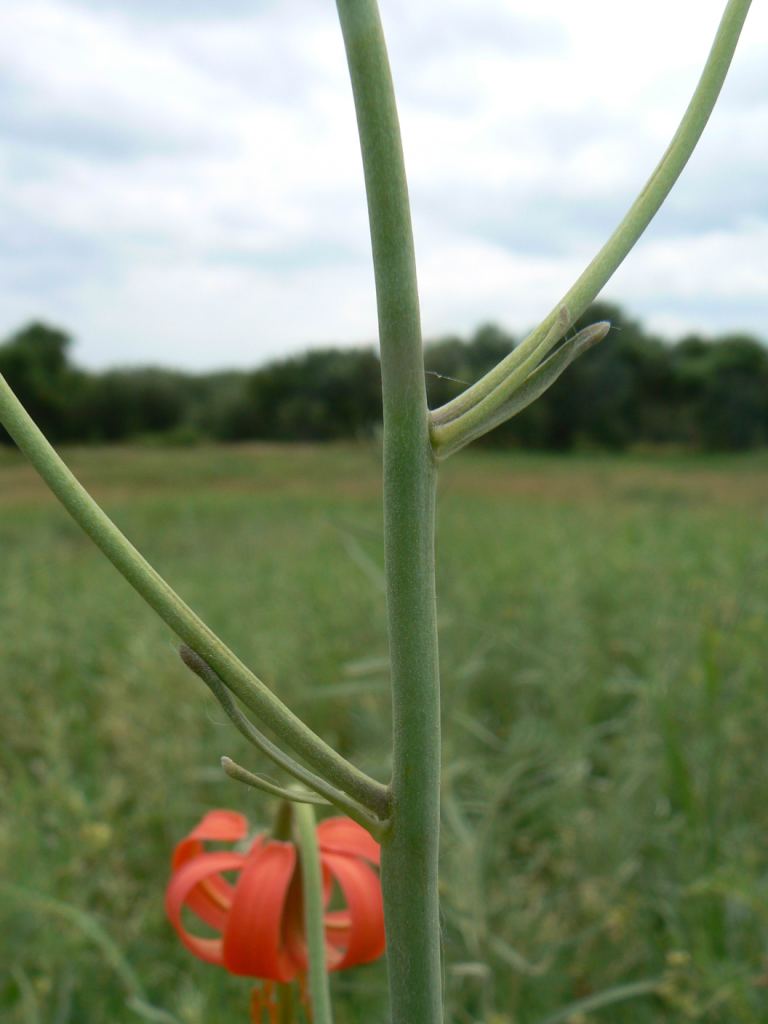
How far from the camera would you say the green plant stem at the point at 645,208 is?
0.22 metres

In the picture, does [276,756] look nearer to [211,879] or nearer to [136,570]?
[136,570]

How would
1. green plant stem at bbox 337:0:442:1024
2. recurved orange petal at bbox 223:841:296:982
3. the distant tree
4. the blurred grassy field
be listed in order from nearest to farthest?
green plant stem at bbox 337:0:442:1024, recurved orange petal at bbox 223:841:296:982, the blurred grassy field, the distant tree

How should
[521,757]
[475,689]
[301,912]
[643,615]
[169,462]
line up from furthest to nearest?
1. [169,462]
2. [643,615]
3. [475,689]
4. [521,757]
5. [301,912]

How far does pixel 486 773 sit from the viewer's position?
117cm

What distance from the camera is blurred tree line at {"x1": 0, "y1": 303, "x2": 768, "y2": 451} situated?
5914mm

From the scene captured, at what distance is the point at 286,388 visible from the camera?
17.2ft

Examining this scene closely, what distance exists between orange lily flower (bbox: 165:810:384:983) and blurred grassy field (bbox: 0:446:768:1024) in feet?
0.16

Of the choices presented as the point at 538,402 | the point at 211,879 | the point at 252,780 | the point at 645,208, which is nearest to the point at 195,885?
the point at 211,879

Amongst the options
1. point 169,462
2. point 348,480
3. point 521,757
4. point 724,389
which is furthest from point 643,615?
point 724,389

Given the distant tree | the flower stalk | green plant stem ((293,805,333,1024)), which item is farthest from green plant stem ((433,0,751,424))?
the distant tree

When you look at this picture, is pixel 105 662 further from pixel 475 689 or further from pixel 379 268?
pixel 379 268

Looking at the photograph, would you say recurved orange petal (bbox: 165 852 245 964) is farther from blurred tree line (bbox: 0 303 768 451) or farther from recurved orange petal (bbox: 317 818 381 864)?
blurred tree line (bbox: 0 303 768 451)

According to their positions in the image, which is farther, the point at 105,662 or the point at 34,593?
the point at 34,593

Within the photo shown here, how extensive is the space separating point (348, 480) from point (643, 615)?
4.72 meters
